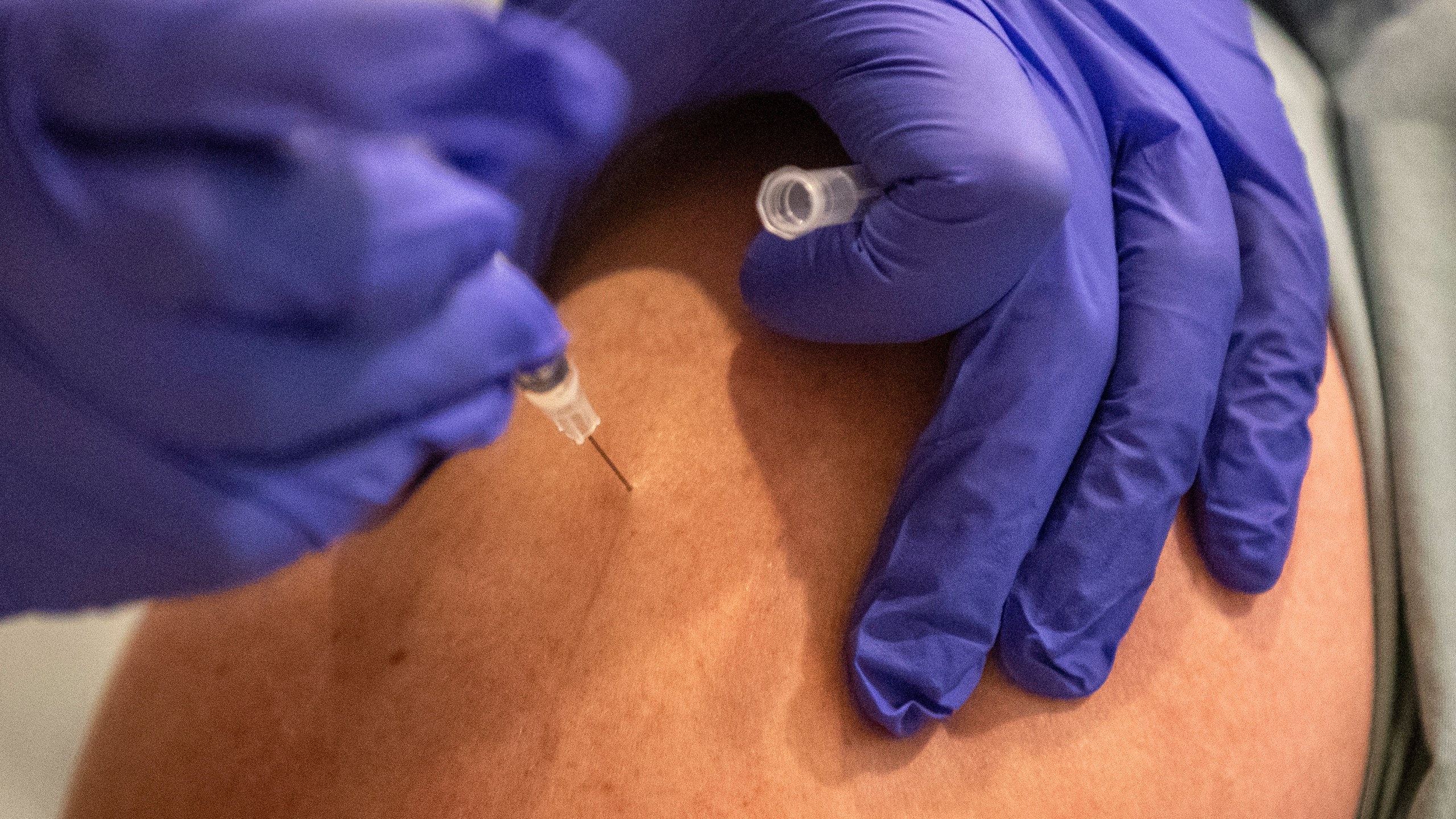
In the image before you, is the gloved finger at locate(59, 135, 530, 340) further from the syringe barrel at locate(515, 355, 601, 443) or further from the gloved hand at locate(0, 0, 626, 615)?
the syringe barrel at locate(515, 355, 601, 443)

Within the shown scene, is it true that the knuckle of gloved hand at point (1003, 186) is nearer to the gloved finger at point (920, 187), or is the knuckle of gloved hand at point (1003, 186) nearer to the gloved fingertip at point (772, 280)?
the gloved finger at point (920, 187)

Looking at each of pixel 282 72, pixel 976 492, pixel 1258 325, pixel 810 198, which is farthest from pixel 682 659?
pixel 1258 325

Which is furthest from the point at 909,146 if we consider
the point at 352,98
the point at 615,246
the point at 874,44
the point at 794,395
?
the point at 352,98

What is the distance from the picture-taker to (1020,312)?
2.76 ft

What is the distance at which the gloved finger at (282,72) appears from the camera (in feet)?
1.38

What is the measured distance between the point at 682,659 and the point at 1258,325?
80 cm

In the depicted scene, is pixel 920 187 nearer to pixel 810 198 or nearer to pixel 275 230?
pixel 810 198

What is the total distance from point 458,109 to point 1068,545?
0.71 metres

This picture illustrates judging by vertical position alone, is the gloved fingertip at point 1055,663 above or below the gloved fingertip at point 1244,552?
below

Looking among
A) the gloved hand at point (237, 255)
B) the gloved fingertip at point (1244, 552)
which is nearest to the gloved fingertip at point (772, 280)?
the gloved hand at point (237, 255)

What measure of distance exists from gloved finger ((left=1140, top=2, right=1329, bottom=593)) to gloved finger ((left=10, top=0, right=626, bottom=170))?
808 mm

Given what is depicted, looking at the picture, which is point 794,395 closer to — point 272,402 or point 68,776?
point 272,402

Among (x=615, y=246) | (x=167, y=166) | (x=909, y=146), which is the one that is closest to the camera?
(x=167, y=166)

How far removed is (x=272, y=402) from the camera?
455 mm
